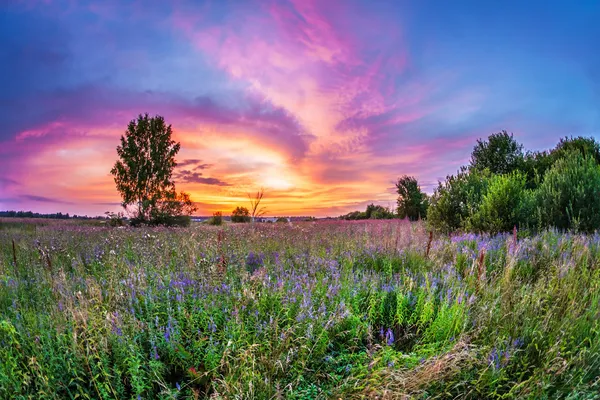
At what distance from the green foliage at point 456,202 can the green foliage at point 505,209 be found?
910mm

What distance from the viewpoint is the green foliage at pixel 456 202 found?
452 inches

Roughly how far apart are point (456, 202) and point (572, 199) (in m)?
3.26

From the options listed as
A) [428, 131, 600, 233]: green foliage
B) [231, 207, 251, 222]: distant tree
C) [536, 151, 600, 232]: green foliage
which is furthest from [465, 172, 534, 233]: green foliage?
[231, 207, 251, 222]: distant tree

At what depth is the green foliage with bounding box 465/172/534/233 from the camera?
9.79 m

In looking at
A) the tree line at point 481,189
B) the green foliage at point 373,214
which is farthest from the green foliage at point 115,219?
the green foliage at point 373,214

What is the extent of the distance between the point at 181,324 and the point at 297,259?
2803mm

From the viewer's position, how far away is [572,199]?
938 cm

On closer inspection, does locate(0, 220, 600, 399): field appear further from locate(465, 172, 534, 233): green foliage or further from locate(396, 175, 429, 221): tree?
locate(396, 175, 429, 221): tree

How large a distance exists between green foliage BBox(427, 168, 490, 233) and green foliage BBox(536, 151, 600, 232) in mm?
1833

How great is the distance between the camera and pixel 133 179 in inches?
1023

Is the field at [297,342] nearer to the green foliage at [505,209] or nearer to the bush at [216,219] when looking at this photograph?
the green foliage at [505,209]

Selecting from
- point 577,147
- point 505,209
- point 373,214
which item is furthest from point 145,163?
point 577,147

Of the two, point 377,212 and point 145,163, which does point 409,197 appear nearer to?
point 377,212

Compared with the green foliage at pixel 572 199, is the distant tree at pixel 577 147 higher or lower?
higher
